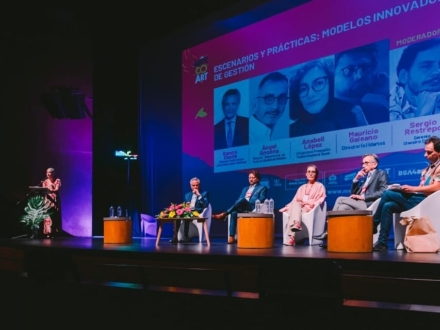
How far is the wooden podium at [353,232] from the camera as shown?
404cm

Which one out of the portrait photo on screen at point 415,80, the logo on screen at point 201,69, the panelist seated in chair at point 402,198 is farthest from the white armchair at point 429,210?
the logo on screen at point 201,69

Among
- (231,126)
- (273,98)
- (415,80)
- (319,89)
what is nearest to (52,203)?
(231,126)

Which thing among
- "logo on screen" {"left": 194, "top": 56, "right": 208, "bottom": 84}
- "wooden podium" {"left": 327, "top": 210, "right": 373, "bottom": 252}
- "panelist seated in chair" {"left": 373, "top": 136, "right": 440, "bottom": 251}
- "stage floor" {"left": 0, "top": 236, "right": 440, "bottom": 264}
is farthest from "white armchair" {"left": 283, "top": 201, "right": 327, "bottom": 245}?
"logo on screen" {"left": 194, "top": 56, "right": 208, "bottom": 84}

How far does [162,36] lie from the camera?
944cm

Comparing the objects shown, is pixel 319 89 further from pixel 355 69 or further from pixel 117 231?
pixel 117 231

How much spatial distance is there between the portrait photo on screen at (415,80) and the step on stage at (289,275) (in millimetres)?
2214

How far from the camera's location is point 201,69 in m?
8.55

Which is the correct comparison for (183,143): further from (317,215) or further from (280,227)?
(317,215)

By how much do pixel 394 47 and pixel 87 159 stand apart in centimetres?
681

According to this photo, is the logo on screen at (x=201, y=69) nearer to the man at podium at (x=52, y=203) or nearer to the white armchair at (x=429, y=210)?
the man at podium at (x=52, y=203)

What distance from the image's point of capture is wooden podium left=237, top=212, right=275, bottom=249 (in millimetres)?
4797

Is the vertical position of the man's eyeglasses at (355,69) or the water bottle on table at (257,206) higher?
the man's eyeglasses at (355,69)

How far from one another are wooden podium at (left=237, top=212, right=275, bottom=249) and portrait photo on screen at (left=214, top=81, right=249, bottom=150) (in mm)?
2835

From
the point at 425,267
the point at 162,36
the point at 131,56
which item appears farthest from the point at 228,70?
the point at 425,267
